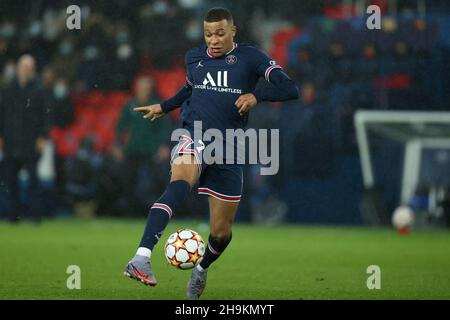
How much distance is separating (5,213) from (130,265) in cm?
931

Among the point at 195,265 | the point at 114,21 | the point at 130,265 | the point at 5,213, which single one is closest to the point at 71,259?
the point at 195,265

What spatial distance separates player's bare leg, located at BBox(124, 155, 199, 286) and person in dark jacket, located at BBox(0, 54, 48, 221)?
24.6ft

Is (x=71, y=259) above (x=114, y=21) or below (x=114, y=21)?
below

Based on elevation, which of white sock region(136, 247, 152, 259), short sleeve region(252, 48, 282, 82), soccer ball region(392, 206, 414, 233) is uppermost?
short sleeve region(252, 48, 282, 82)

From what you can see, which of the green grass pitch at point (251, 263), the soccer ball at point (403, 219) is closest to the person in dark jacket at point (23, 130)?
the green grass pitch at point (251, 263)

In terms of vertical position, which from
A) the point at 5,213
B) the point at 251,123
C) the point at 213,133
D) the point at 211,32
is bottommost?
the point at 5,213

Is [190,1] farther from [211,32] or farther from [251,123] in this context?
[211,32]

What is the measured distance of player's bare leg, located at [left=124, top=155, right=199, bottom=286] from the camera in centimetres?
576

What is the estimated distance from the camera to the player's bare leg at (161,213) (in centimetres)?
576

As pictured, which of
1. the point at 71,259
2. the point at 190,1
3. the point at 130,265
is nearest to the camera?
the point at 130,265

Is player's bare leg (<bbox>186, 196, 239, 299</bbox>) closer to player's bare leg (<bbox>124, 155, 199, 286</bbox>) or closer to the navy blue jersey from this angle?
player's bare leg (<bbox>124, 155, 199, 286</bbox>)

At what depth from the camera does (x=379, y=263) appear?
9.33 meters

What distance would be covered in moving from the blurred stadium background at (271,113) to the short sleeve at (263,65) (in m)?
6.38

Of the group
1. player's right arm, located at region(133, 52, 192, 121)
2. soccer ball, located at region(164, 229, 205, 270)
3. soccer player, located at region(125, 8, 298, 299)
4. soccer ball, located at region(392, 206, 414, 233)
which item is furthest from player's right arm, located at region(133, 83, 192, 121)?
soccer ball, located at region(392, 206, 414, 233)
